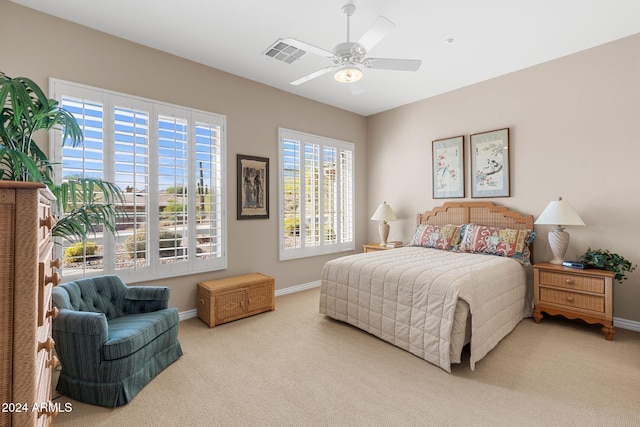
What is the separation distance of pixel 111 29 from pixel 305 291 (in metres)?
3.94

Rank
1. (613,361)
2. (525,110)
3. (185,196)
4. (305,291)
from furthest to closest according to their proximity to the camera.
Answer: (305,291), (525,110), (185,196), (613,361)

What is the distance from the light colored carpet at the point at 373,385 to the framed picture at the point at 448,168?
2.14m

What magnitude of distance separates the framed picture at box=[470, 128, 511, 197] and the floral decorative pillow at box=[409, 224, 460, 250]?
664mm

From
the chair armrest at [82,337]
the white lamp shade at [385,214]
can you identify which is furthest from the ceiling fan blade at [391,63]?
the chair armrest at [82,337]

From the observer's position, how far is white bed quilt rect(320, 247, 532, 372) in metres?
2.44

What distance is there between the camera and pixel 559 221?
316cm

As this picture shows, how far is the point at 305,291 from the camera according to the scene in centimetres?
470

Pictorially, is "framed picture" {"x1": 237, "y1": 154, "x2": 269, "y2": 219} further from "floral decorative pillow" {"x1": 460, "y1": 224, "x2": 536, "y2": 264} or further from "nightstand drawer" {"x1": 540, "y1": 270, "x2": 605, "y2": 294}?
"nightstand drawer" {"x1": 540, "y1": 270, "x2": 605, "y2": 294}

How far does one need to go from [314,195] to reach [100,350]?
11.2 ft

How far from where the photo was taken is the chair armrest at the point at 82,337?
1.95 meters

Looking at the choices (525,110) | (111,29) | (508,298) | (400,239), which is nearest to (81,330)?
(111,29)

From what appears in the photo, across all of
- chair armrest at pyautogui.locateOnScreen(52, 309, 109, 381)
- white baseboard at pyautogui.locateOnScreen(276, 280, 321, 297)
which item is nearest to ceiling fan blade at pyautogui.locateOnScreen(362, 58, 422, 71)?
chair armrest at pyautogui.locateOnScreen(52, 309, 109, 381)

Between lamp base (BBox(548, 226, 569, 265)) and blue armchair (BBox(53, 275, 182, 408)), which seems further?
lamp base (BBox(548, 226, 569, 265))

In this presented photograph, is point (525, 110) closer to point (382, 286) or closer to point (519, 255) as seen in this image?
point (519, 255)
